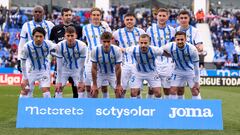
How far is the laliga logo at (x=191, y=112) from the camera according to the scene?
32.1 feet

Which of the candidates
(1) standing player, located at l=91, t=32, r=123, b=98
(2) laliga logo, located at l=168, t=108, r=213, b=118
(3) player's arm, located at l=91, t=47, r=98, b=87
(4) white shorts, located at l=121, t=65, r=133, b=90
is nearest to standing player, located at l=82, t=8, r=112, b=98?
(1) standing player, located at l=91, t=32, r=123, b=98

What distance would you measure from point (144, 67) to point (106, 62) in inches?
36.5

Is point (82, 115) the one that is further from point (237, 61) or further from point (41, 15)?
point (237, 61)

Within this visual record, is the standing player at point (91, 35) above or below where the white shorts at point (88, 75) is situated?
above

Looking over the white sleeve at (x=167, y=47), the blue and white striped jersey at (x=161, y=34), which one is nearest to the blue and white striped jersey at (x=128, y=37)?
the blue and white striped jersey at (x=161, y=34)

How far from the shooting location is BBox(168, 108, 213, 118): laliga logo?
9789 millimetres

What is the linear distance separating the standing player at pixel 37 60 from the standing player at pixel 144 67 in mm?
1730

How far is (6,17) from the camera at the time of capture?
41.0 metres

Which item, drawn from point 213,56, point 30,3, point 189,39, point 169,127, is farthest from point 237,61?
point 169,127

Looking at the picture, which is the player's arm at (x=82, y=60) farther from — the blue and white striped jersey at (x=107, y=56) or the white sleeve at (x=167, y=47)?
the white sleeve at (x=167, y=47)

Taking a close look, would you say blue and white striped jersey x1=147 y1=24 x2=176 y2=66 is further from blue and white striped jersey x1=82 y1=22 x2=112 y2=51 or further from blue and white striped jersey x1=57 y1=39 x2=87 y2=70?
blue and white striped jersey x1=57 y1=39 x2=87 y2=70

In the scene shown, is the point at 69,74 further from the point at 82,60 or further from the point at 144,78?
the point at 144,78

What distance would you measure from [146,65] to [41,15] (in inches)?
102

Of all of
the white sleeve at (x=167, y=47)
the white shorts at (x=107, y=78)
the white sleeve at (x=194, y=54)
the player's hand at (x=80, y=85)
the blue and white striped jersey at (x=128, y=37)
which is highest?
the blue and white striped jersey at (x=128, y=37)
